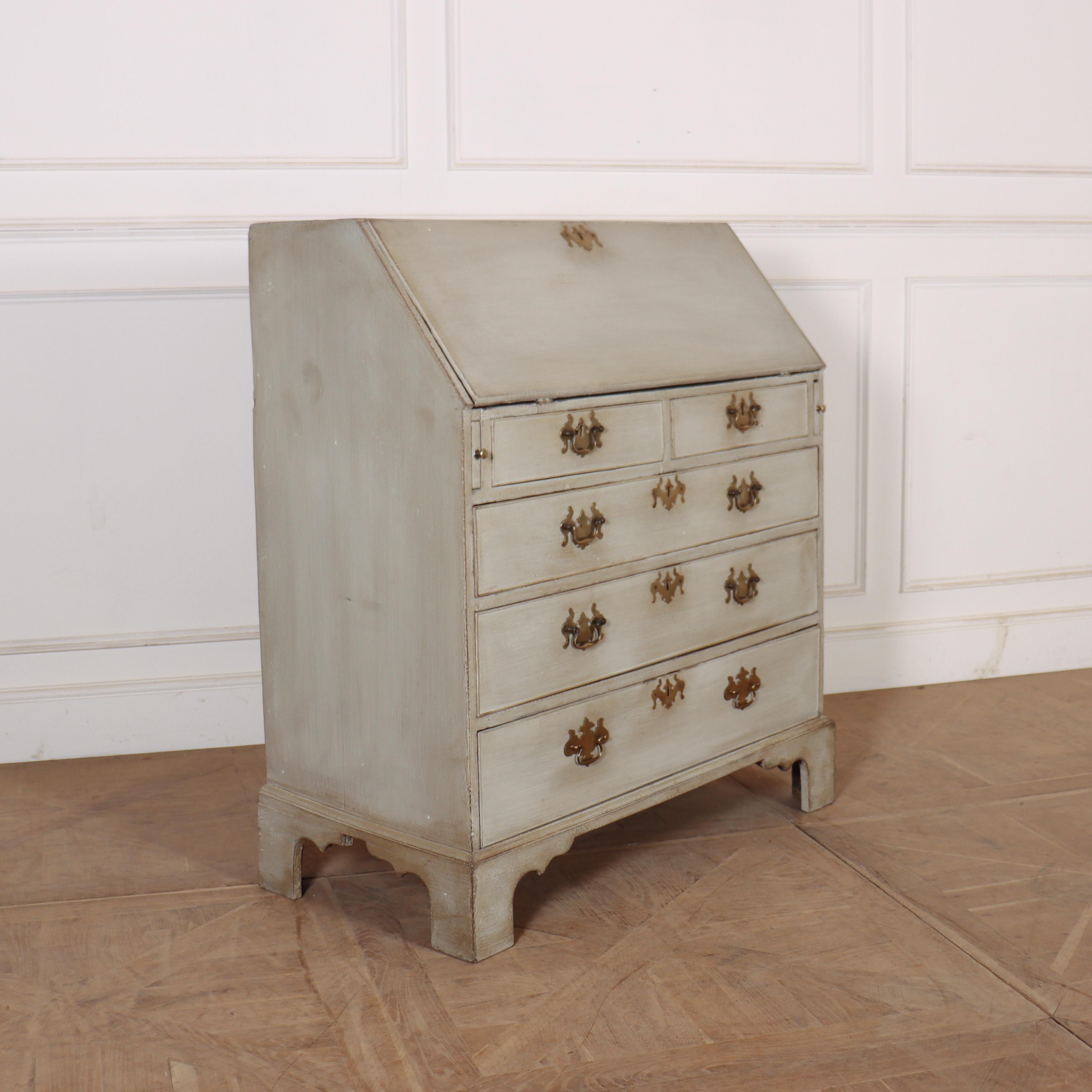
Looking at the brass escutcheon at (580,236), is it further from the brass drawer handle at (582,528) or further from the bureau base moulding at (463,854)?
the bureau base moulding at (463,854)

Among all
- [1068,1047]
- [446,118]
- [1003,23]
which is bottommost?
[1068,1047]

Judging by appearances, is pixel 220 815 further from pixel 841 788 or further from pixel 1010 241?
pixel 1010 241

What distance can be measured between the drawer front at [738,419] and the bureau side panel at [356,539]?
53 centimetres

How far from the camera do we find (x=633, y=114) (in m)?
3.14

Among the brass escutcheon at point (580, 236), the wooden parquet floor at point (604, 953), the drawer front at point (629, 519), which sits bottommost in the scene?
the wooden parquet floor at point (604, 953)

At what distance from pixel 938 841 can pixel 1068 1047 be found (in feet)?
2.45

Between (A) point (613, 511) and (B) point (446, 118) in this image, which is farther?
(B) point (446, 118)

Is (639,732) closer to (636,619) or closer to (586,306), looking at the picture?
(636,619)

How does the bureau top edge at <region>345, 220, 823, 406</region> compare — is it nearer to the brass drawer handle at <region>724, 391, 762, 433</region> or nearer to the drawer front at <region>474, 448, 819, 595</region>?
the brass drawer handle at <region>724, 391, 762, 433</region>

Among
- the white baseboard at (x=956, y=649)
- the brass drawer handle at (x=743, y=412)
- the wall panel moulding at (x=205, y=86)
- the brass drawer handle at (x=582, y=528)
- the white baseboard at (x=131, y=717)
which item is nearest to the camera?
the brass drawer handle at (x=582, y=528)

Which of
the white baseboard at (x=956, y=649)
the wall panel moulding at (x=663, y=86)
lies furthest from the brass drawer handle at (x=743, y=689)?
the wall panel moulding at (x=663, y=86)

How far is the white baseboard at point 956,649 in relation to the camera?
3.51m

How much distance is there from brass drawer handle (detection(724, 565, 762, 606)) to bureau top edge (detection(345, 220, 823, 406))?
0.39m

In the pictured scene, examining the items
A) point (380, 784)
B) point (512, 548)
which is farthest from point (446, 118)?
point (380, 784)
